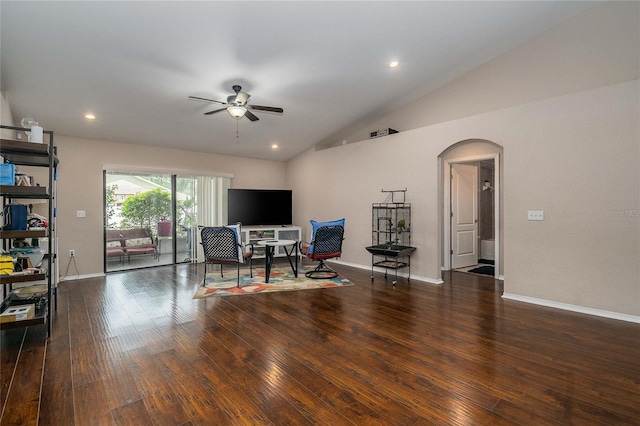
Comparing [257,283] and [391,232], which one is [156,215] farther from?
[391,232]

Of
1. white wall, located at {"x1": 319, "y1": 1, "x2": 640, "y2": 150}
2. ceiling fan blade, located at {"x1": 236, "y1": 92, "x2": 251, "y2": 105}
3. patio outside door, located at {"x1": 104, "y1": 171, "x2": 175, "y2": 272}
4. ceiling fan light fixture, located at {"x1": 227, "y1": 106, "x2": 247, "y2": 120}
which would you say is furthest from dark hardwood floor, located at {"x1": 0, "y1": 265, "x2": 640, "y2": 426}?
white wall, located at {"x1": 319, "y1": 1, "x2": 640, "y2": 150}

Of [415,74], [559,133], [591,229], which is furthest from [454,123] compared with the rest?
[591,229]

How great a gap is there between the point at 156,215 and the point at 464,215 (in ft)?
20.8

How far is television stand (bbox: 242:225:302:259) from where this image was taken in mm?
7070

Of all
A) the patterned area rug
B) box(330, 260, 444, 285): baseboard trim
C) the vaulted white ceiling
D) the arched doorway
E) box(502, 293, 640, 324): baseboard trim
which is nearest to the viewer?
the vaulted white ceiling

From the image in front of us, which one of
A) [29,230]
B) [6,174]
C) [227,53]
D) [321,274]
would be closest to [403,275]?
[321,274]

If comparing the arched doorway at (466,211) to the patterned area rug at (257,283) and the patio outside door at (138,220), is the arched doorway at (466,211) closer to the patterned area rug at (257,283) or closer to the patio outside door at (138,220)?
the patterned area rug at (257,283)

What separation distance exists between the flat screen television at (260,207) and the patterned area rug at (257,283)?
68.7 inches

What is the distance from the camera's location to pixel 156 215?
6.29 metres

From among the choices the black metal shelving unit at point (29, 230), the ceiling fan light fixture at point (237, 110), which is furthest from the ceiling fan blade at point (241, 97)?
the black metal shelving unit at point (29, 230)

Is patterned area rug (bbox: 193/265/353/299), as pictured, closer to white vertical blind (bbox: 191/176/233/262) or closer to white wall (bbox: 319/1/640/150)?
white vertical blind (bbox: 191/176/233/262)

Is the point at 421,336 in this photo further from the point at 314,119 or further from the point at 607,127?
the point at 314,119

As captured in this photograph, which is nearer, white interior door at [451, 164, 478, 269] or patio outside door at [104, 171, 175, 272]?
patio outside door at [104, 171, 175, 272]

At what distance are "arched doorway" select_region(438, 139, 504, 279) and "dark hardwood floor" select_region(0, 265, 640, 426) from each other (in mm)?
1997
